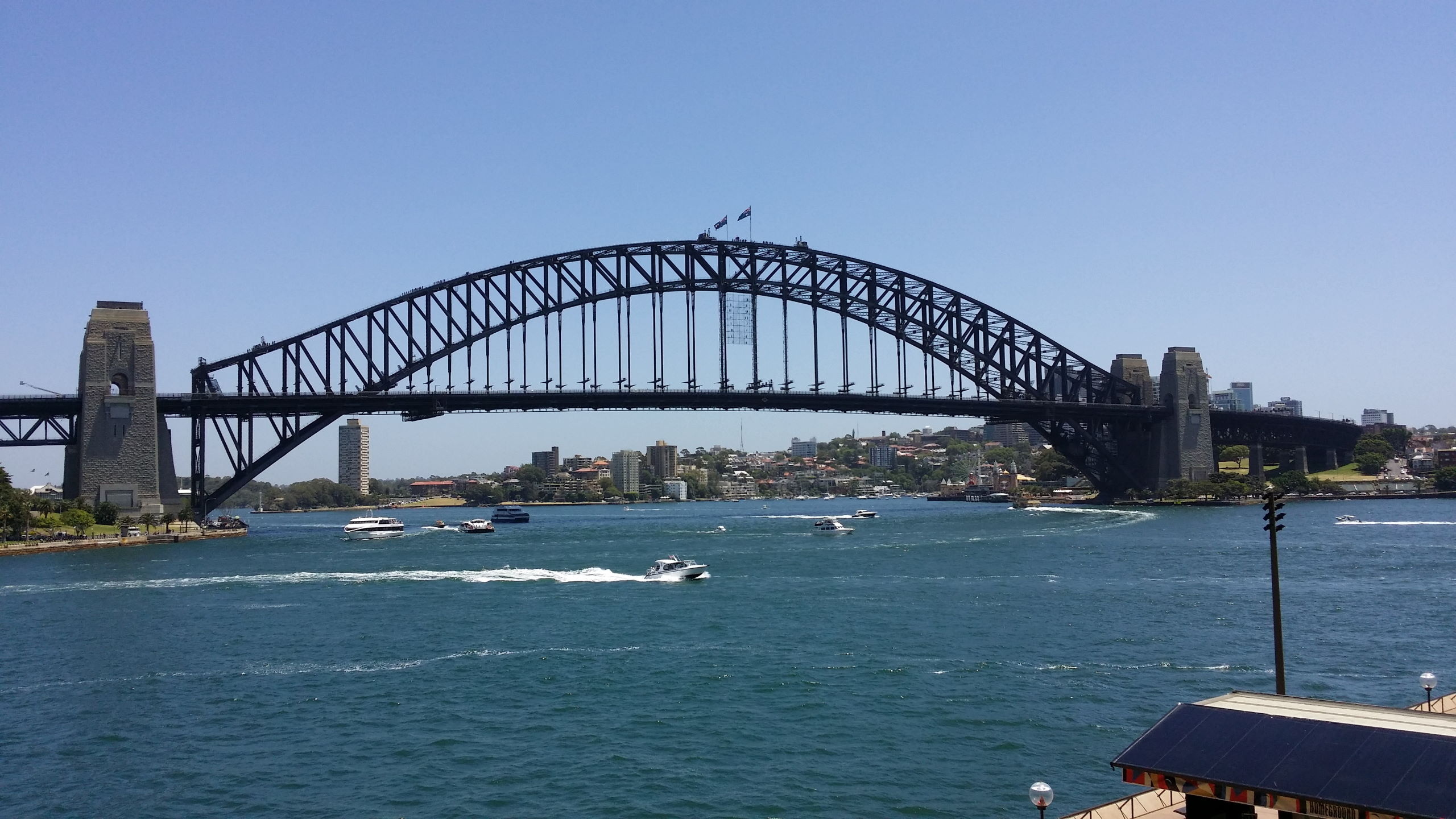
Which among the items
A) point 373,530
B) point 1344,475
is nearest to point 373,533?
point 373,530

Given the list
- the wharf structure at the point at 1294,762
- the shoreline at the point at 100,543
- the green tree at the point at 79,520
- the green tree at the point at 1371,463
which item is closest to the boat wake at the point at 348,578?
the shoreline at the point at 100,543

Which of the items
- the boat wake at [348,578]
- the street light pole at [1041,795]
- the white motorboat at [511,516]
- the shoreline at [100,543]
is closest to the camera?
the street light pole at [1041,795]

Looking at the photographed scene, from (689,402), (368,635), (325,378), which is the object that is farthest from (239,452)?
(368,635)

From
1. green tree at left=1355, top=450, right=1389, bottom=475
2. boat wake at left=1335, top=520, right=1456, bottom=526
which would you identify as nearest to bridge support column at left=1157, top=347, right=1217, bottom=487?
boat wake at left=1335, top=520, right=1456, bottom=526

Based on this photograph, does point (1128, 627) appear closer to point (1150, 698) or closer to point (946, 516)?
point (1150, 698)

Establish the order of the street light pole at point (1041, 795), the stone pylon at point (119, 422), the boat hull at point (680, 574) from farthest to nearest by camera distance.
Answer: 1. the stone pylon at point (119, 422)
2. the boat hull at point (680, 574)
3. the street light pole at point (1041, 795)

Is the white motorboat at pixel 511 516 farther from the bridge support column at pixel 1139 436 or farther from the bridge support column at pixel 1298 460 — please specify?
the bridge support column at pixel 1298 460
